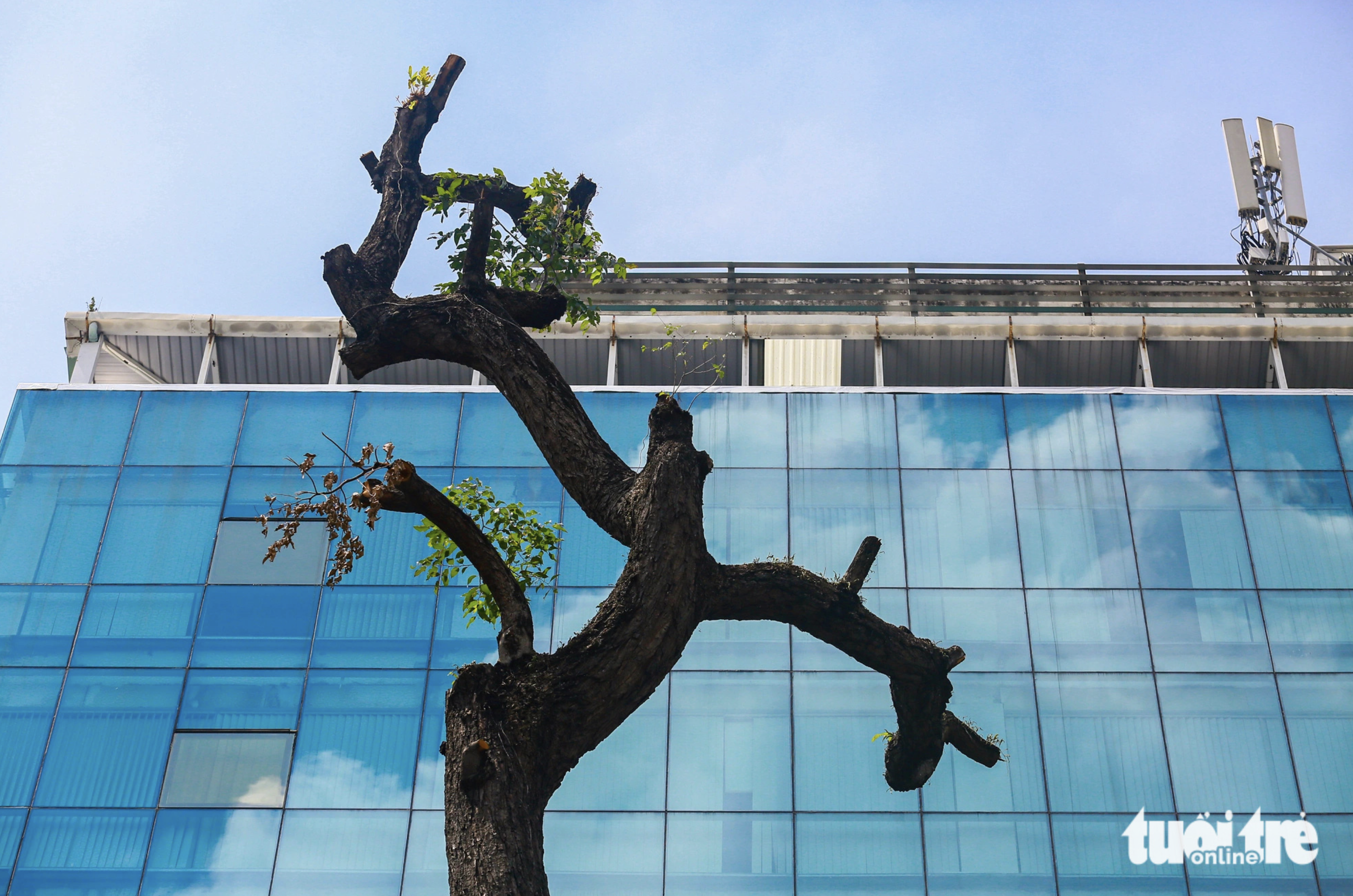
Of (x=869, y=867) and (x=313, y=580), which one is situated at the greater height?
(x=313, y=580)

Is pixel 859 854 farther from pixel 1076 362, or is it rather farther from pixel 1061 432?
pixel 1076 362

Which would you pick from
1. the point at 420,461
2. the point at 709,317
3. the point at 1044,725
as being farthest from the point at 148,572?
the point at 1044,725

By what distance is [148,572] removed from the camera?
2064 cm

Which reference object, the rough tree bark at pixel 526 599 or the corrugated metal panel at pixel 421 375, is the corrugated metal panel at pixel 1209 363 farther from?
the rough tree bark at pixel 526 599

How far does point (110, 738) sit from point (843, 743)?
12.0m

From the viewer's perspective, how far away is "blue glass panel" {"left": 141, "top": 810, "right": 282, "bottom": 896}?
59.6ft

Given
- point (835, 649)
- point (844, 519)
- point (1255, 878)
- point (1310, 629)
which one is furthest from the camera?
point (844, 519)

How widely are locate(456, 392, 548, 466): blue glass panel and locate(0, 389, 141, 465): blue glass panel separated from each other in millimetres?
6271

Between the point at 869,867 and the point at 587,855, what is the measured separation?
14.3 ft

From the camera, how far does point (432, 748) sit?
19.1 m

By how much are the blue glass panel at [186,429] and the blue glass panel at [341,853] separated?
701 cm

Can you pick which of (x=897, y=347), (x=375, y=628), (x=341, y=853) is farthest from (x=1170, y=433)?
(x=341, y=853)

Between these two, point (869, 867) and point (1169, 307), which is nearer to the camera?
point (869, 867)

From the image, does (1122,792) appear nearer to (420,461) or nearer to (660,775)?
(660,775)
